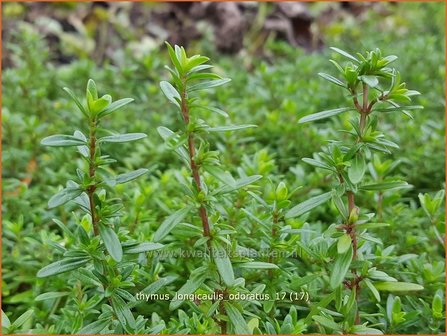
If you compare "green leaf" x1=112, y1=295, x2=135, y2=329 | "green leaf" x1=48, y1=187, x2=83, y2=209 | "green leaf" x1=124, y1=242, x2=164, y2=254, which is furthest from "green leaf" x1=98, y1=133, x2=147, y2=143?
"green leaf" x1=112, y1=295, x2=135, y2=329

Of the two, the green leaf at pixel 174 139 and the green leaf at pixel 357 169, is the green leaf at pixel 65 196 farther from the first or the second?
the green leaf at pixel 357 169

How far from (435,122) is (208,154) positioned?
5.53ft

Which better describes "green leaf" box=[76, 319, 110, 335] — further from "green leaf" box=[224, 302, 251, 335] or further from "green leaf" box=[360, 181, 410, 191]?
"green leaf" box=[360, 181, 410, 191]

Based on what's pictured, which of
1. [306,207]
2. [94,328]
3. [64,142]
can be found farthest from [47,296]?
[306,207]

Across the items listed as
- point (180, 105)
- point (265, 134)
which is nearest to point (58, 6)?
point (265, 134)

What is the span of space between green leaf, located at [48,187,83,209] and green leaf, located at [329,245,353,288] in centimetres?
55

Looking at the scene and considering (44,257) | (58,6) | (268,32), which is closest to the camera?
(44,257)

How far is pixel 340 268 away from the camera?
1147 millimetres

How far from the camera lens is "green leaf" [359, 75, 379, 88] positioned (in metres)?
1.10

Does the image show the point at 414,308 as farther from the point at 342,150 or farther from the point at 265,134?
the point at 265,134

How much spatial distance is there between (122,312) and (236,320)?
0.81ft

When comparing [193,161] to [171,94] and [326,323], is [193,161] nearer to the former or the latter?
→ [171,94]

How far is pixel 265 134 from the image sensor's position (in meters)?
2.39

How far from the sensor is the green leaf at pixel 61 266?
116 centimetres
